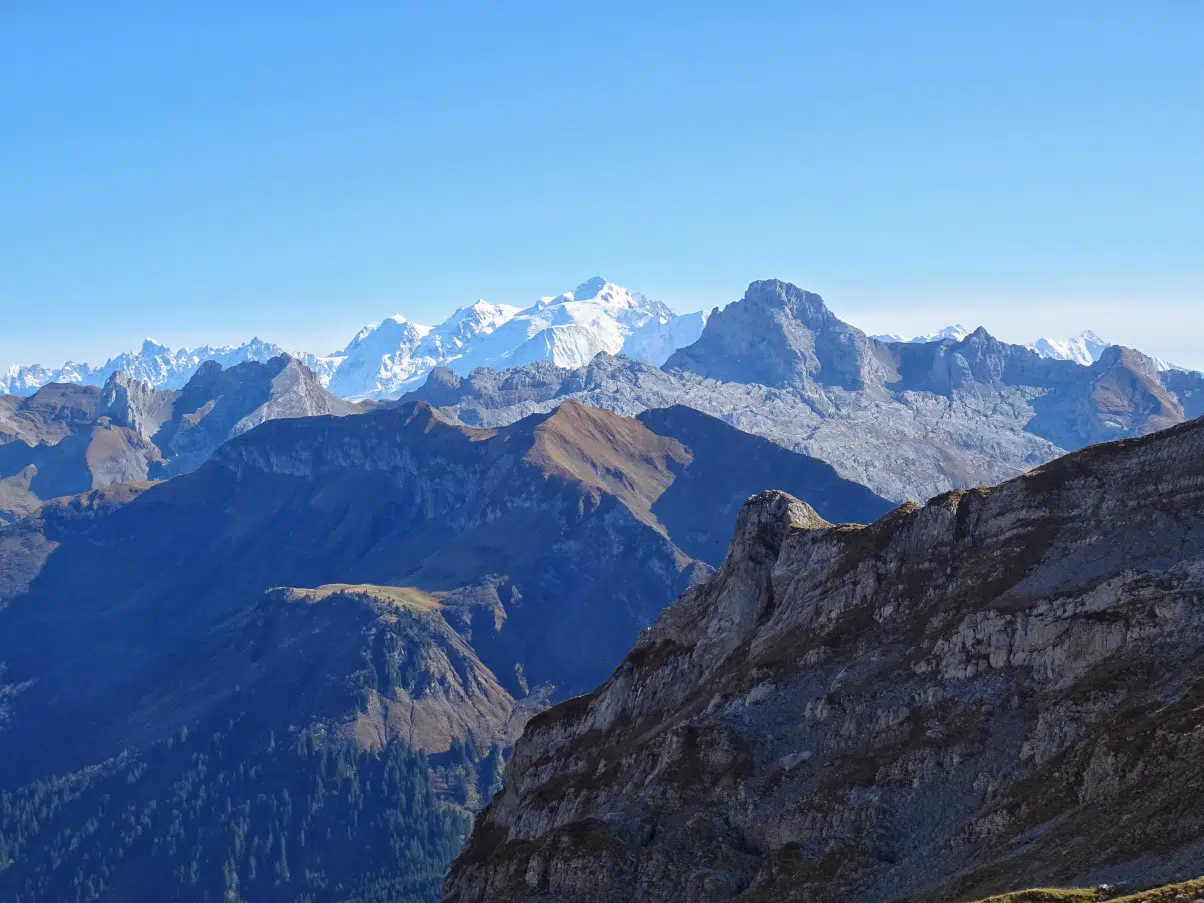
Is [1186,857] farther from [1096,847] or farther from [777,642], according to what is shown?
[777,642]

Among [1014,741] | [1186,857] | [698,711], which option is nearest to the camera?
[1186,857]

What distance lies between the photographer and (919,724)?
437ft

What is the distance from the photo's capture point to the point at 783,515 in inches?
7470

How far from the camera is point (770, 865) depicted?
12431 centimetres

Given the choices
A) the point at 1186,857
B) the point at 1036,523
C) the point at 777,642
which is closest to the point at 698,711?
the point at 777,642

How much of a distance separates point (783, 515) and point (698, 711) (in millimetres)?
36288

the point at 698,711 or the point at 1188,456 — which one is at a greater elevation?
the point at 1188,456

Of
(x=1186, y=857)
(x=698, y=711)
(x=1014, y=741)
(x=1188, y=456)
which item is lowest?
(x=1186, y=857)

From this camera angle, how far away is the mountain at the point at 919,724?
110m

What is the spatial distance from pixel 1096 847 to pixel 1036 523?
194 feet

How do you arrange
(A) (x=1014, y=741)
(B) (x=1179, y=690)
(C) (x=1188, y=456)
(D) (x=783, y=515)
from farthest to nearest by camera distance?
(D) (x=783, y=515) → (C) (x=1188, y=456) → (A) (x=1014, y=741) → (B) (x=1179, y=690)

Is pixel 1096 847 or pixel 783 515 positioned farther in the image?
pixel 783 515

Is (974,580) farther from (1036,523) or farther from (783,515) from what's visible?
(783,515)

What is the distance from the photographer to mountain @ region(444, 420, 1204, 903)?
110188mm
